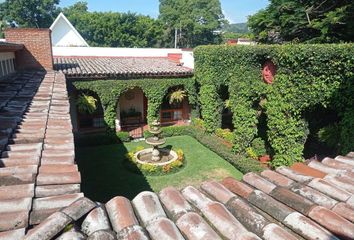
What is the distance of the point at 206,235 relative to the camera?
2.33 meters

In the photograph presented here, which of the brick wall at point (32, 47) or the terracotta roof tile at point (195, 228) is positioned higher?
the brick wall at point (32, 47)

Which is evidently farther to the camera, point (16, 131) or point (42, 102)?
point (42, 102)

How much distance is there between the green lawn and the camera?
1056 cm

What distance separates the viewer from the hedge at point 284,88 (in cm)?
888

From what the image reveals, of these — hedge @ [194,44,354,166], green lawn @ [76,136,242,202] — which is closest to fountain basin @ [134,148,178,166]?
green lawn @ [76,136,242,202]

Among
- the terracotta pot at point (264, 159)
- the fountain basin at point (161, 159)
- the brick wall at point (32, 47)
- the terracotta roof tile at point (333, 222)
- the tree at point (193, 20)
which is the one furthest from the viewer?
the tree at point (193, 20)

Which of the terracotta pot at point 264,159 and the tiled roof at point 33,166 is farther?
the terracotta pot at point 264,159

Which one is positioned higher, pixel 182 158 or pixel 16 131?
pixel 16 131

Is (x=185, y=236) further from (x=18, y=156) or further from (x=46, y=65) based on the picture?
(x=46, y=65)

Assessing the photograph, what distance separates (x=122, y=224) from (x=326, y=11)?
17.3 m

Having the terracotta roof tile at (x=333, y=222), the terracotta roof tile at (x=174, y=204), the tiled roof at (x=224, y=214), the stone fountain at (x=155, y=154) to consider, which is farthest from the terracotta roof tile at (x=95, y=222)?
the stone fountain at (x=155, y=154)

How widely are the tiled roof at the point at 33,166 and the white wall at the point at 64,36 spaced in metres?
36.9

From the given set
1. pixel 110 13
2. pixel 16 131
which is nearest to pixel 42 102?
pixel 16 131

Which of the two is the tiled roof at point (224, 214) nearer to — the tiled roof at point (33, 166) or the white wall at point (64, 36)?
the tiled roof at point (33, 166)
